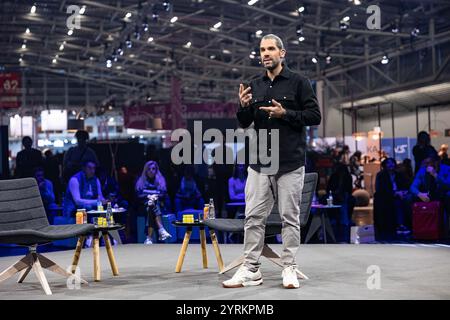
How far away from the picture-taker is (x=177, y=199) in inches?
372

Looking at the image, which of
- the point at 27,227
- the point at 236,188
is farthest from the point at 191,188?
the point at 27,227

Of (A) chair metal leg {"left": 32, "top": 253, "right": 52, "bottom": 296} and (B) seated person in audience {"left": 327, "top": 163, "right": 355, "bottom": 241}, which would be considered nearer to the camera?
(A) chair metal leg {"left": 32, "top": 253, "right": 52, "bottom": 296}

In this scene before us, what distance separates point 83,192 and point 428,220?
431cm

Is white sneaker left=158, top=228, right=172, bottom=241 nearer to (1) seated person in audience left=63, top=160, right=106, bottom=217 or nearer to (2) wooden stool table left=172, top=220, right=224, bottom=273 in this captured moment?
(1) seated person in audience left=63, top=160, right=106, bottom=217

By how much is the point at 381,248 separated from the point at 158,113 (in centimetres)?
1474

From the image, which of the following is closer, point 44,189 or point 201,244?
point 201,244

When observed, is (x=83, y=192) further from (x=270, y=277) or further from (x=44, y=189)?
(x=270, y=277)

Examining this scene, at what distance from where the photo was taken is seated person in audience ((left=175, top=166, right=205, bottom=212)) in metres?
9.40

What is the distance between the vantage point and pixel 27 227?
5266 mm

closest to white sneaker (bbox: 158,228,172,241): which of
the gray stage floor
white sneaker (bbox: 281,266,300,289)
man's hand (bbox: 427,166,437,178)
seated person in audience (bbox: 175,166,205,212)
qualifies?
seated person in audience (bbox: 175,166,205,212)

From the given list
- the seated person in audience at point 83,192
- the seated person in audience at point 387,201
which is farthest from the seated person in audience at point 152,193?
the seated person in audience at point 387,201

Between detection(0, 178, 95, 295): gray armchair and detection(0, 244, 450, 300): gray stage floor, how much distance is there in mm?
147
